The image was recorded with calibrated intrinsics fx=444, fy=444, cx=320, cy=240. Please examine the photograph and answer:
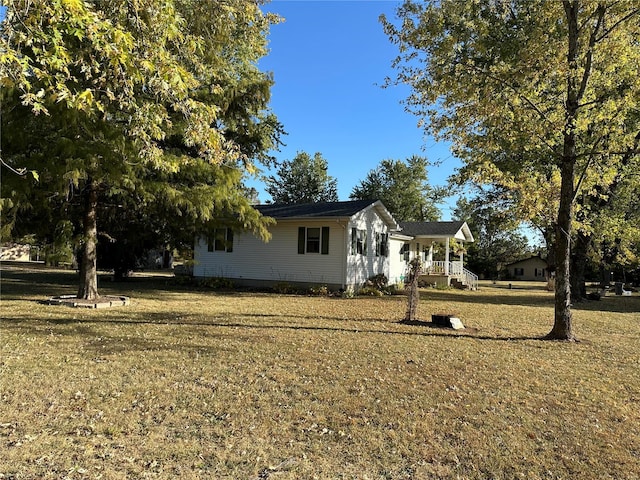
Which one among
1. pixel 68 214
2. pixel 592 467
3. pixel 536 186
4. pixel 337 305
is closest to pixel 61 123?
pixel 68 214

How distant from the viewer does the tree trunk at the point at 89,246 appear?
37.0 ft

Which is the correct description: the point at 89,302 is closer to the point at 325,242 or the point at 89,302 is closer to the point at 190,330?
the point at 190,330

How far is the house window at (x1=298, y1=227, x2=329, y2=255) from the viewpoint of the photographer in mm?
18297

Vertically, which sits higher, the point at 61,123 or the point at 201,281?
the point at 61,123

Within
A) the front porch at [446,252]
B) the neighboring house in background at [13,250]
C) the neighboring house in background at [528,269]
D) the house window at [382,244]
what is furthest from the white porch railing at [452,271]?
the neighboring house in background at [528,269]

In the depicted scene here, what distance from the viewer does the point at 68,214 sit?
11758mm

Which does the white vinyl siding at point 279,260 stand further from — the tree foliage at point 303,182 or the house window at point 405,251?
the tree foliage at point 303,182

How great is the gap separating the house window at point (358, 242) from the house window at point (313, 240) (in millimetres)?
1078

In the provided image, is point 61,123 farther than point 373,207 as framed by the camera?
No

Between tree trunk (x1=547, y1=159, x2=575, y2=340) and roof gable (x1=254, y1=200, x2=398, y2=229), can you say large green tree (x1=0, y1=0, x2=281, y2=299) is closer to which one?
roof gable (x1=254, y1=200, x2=398, y2=229)

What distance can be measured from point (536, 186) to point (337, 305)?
256 inches

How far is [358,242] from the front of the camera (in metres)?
18.8

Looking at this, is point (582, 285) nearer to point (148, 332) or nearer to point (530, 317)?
point (530, 317)

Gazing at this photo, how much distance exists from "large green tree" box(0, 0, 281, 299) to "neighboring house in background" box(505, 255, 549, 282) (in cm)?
4981
